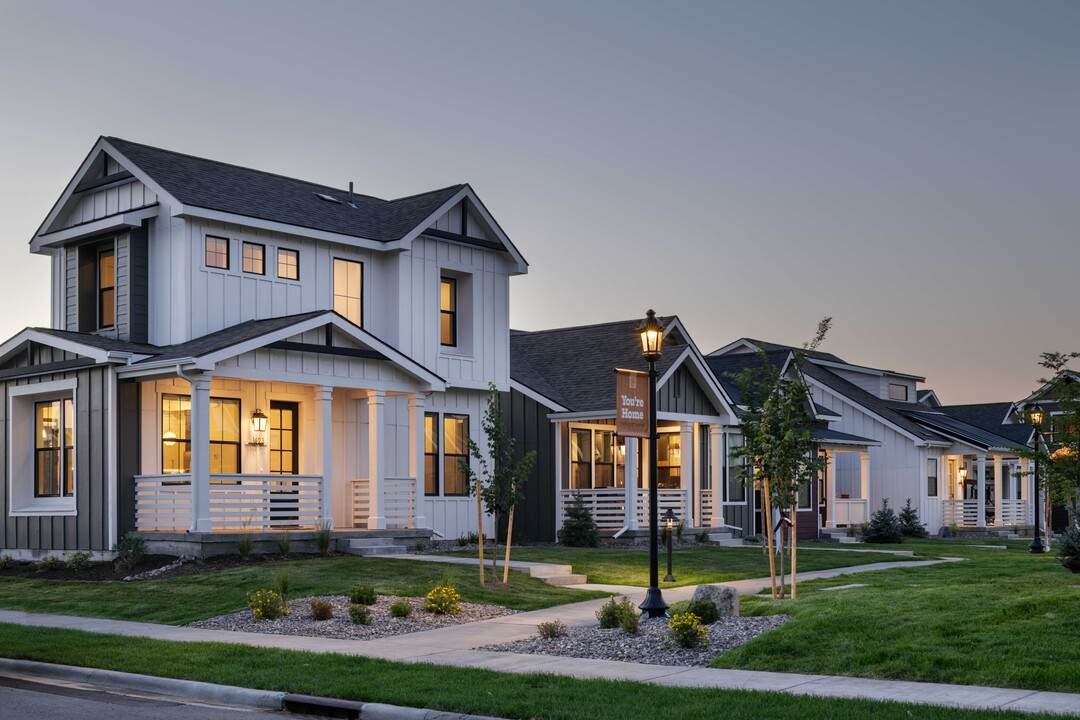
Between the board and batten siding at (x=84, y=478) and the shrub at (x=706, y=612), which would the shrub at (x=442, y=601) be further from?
the board and batten siding at (x=84, y=478)

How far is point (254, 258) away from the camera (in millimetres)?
25750

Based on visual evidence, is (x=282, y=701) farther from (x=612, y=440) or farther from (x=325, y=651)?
(x=612, y=440)

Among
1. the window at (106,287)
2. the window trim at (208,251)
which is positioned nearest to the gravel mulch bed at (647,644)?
the window trim at (208,251)

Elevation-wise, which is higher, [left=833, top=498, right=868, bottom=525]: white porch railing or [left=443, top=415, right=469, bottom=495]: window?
[left=443, top=415, right=469, bottom=495]: window

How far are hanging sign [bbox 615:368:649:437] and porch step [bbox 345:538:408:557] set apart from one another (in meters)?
8.66

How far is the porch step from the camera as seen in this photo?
2438 cm

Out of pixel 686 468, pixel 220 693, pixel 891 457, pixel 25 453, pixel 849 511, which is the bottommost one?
pixel 849 511

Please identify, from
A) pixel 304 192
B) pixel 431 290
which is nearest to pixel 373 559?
pixel 431 290

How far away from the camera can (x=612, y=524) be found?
32281 mm

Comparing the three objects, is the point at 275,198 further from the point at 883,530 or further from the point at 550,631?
the point at 883,530

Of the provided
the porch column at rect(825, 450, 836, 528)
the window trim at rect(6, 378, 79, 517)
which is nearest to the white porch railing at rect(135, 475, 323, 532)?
the window trim at rect(6, 378, 79, 517)

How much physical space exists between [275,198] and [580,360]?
11271 mm

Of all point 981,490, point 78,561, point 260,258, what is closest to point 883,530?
point 981,490

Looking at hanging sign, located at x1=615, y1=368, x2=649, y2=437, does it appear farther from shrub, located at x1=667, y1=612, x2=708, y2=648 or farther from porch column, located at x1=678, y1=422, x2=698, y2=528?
porch column, located at x1=678, y1=422, x2=698, y2=528
